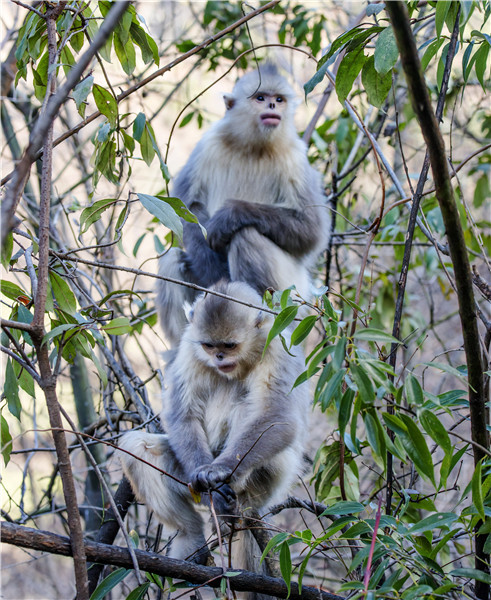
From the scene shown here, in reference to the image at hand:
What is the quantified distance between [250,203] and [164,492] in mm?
1973

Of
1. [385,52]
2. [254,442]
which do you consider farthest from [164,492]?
[385,52]

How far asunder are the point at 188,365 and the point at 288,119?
77.9 inches

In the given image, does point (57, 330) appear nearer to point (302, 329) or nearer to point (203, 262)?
point (302, 329)

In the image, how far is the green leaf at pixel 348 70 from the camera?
2.33m

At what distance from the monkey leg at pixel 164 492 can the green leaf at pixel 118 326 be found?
1093 millimetres

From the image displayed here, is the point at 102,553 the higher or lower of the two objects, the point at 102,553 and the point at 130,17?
the lower

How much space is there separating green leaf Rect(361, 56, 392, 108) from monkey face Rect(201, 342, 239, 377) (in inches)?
51.9

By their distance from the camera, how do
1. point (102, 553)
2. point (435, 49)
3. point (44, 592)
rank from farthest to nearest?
1. point (44, 592)
2. point (435, 49)
3. point (102, 553)

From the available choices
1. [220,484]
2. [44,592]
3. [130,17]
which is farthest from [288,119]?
[44,592]

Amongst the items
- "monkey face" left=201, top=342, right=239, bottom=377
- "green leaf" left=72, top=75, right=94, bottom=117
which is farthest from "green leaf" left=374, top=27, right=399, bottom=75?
"monkey face" left=201, top=342, right=239, bottom=377

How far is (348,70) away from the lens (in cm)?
234

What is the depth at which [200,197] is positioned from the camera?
464 cm

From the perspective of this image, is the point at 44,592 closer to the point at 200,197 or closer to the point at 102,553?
the point at 200,197

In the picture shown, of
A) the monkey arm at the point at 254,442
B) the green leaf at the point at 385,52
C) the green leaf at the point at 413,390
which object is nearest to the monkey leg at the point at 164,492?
the monkey arm at the point at 254,442
